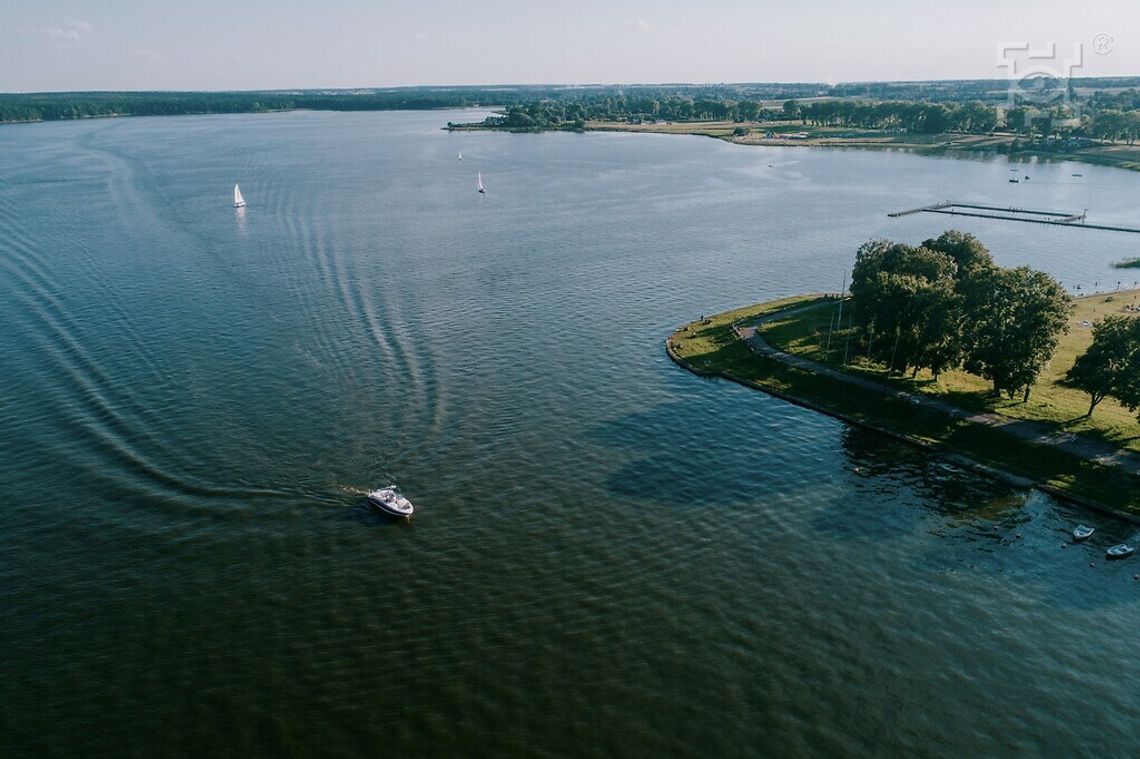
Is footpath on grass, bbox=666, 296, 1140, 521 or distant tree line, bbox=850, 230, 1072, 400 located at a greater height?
distant tree line, bbox=850, 230, 1072, 400

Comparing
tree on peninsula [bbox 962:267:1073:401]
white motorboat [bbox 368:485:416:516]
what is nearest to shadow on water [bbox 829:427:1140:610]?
tree on peninsula [bbox 962:267:1073:401]

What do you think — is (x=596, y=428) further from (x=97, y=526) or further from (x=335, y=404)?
(x=97, y=526)

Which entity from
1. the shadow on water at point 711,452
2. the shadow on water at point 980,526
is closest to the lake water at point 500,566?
the shadow on water at point 980,526

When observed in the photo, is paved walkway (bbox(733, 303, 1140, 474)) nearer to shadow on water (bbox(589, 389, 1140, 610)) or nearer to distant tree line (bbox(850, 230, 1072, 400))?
distant tree line (bbox(850, 230, 1072, 400))

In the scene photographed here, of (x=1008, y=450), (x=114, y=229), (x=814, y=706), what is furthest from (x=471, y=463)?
(x=114, y=229)

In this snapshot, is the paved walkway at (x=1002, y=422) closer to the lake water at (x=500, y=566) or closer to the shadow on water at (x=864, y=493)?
the shadow on water at (x=864, y=493)

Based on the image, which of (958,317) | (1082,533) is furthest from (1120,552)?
(958,317)
